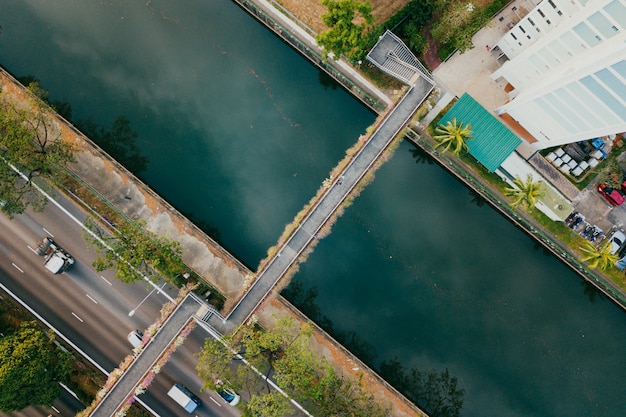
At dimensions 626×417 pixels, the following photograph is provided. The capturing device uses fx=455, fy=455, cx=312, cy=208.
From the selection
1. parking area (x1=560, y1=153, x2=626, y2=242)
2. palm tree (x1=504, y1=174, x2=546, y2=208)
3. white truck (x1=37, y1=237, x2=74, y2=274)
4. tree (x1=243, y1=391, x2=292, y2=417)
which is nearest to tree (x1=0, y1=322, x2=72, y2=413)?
white truck (x1=37, y1=237, x2=74, y2=274)

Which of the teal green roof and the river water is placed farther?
the river water

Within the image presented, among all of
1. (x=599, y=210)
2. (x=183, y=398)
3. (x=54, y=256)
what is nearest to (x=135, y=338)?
(x=183, y=398)

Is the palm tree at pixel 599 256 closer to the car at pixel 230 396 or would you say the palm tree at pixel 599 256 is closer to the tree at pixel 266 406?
the tree at pixel 266 406

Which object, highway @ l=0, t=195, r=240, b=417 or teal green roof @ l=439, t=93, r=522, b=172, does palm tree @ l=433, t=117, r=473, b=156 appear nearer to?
teal green roof @ l=439, t=93, r=522, b=172

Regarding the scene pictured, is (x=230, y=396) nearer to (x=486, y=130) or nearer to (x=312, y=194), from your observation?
(x=312, y=194)

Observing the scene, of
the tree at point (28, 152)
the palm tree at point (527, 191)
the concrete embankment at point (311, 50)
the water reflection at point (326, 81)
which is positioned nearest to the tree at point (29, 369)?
the tree at point (28, 152)


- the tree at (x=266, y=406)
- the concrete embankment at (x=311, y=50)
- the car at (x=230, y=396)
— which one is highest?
the concrete embankment at (x=311, y=50)
